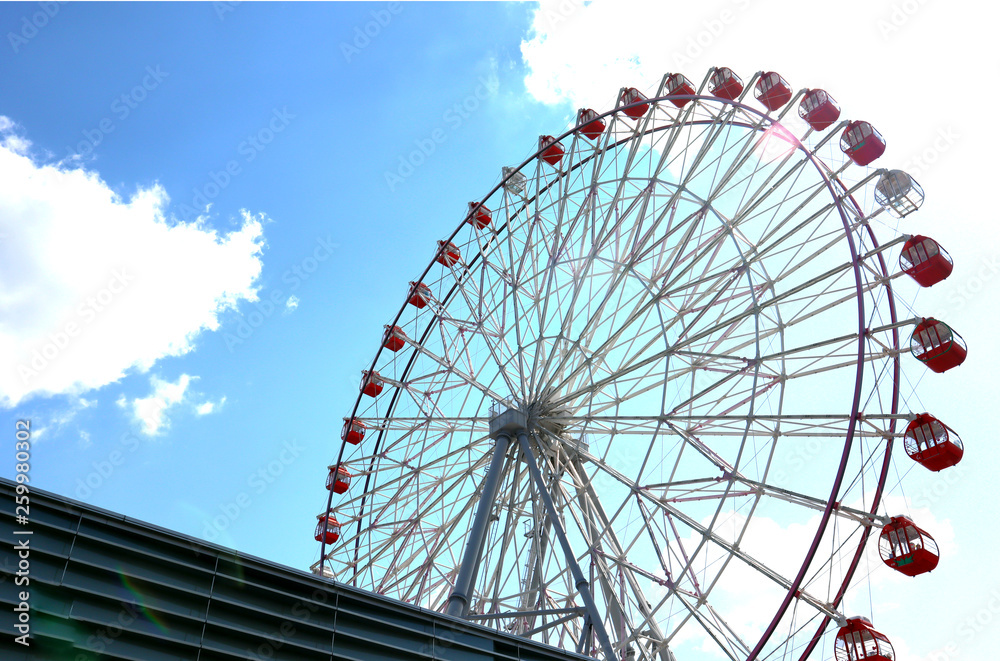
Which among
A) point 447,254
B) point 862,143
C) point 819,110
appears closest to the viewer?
point 862,143

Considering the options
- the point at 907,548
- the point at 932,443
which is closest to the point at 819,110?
the point at 932,443

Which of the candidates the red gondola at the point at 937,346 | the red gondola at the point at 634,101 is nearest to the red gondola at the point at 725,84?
the red gondola at the point at 634,101

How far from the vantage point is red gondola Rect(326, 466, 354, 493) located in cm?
2591

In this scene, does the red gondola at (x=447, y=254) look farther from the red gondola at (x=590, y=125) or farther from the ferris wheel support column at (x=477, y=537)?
the ferris wheel support column at (x=477, y=537)

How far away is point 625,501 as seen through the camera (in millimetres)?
18891

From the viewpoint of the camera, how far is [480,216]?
28156 millimetres

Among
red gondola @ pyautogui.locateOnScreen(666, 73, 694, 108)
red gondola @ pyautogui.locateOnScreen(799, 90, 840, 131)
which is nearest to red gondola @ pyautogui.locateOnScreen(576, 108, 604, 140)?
red gondola @ pyautogui.locateOnScreen(666, 73, 694, 108)

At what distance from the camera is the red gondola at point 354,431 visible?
26969mm

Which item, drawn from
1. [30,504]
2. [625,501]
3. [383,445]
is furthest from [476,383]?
[30,504]

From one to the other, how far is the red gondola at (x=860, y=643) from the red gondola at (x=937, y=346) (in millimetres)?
5535

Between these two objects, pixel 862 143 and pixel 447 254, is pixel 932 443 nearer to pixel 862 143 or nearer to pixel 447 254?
pixel 862 143

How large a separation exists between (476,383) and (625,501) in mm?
6733

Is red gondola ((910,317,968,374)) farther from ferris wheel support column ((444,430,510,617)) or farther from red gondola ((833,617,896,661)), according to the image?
ferris wheel support column ((444,430,510,617))

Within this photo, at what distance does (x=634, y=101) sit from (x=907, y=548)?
48.0 feet
